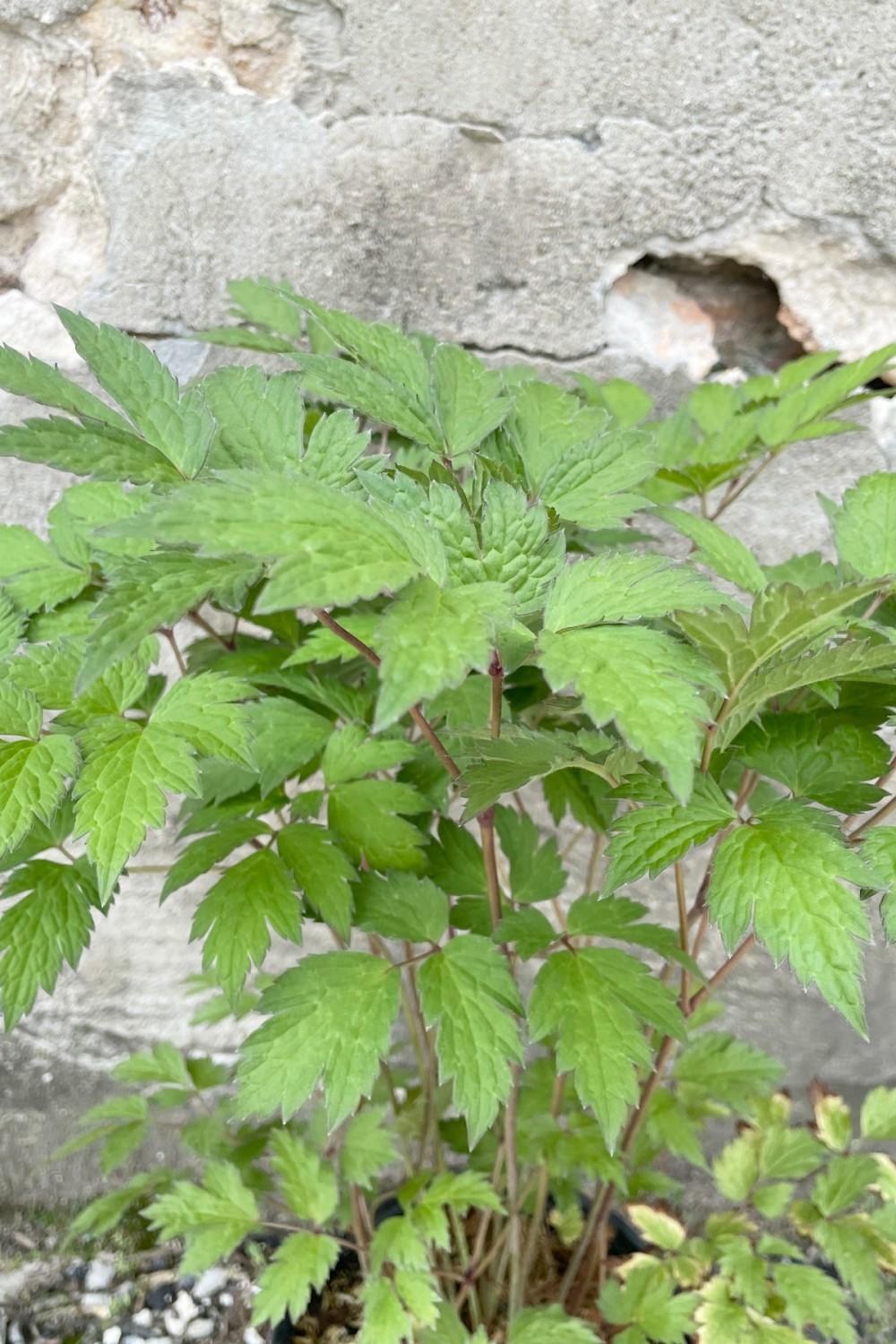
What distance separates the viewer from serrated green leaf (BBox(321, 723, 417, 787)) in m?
0.80

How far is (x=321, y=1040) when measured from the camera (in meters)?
0.69

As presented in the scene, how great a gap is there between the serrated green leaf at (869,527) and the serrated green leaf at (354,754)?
42cm

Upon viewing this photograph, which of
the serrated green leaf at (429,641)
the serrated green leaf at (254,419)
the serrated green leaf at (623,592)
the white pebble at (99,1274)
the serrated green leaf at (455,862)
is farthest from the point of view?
the white pebble at (99,1274)

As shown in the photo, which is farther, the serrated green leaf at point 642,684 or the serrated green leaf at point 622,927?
the serrated green leaf at point 622,927

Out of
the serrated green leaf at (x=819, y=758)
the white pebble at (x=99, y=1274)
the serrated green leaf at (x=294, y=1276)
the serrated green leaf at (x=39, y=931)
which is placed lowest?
the white pebble at (x=99, y=1274)

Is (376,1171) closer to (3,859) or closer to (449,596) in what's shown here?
(3,859)

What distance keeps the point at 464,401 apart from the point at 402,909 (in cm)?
44

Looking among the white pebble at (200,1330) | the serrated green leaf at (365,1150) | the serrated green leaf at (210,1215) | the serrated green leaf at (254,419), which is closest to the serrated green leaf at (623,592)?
the serrated green leaf at (254,419)

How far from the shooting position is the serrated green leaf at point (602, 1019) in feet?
2.25

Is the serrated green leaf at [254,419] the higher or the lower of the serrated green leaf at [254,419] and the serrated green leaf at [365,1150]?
the higher

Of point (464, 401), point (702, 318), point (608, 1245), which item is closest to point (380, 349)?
point (464, 401)

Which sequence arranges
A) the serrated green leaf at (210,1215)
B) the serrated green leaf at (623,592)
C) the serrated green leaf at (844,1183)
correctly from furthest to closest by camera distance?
the serrated green leaf at (844,1183), the serrated green leaf at (210,1215), the serrated green leaf at (623,592)

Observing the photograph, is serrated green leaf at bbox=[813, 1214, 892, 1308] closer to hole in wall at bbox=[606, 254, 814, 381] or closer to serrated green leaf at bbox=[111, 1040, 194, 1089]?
serrated green leaf at bbox=[111, 1040, 194, 1089]

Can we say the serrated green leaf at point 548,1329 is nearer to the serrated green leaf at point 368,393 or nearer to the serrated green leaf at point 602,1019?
the serrated green leaf at point 602,1019
